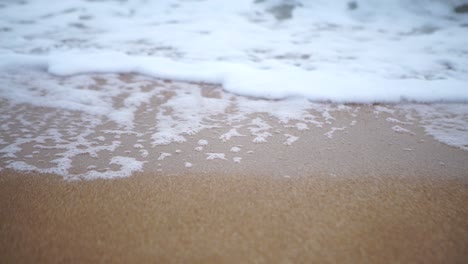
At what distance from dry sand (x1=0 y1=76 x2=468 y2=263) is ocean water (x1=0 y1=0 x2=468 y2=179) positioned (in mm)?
128

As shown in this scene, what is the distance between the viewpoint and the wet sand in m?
1.03

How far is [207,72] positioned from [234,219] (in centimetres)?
164

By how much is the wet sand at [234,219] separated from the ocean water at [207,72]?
188mm

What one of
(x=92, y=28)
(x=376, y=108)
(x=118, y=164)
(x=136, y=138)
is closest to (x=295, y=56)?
(x=376, y=108)

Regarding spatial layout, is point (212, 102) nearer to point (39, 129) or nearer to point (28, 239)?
point (39, 129)

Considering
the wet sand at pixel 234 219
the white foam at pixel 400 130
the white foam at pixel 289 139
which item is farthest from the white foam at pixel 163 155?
the white foam at pixel 400 130

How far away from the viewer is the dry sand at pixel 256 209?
104 cm

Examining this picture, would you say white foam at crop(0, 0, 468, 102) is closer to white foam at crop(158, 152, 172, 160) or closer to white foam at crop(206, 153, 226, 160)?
white foam at crop(206, 153, 226, 160)

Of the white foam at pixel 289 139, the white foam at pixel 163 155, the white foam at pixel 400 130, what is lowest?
the white foam at pixel 163 155

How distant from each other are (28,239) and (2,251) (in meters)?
0.07

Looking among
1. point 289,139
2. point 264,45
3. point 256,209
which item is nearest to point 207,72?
point 264,45

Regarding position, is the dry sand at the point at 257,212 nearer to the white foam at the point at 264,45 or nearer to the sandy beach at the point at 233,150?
the sandy beach at the point at 233,150

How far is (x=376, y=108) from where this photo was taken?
6.86ft

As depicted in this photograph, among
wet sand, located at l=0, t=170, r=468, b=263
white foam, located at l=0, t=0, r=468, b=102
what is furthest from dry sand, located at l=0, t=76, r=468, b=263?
white foam, located at l=0, t=0, r=468, b=102
